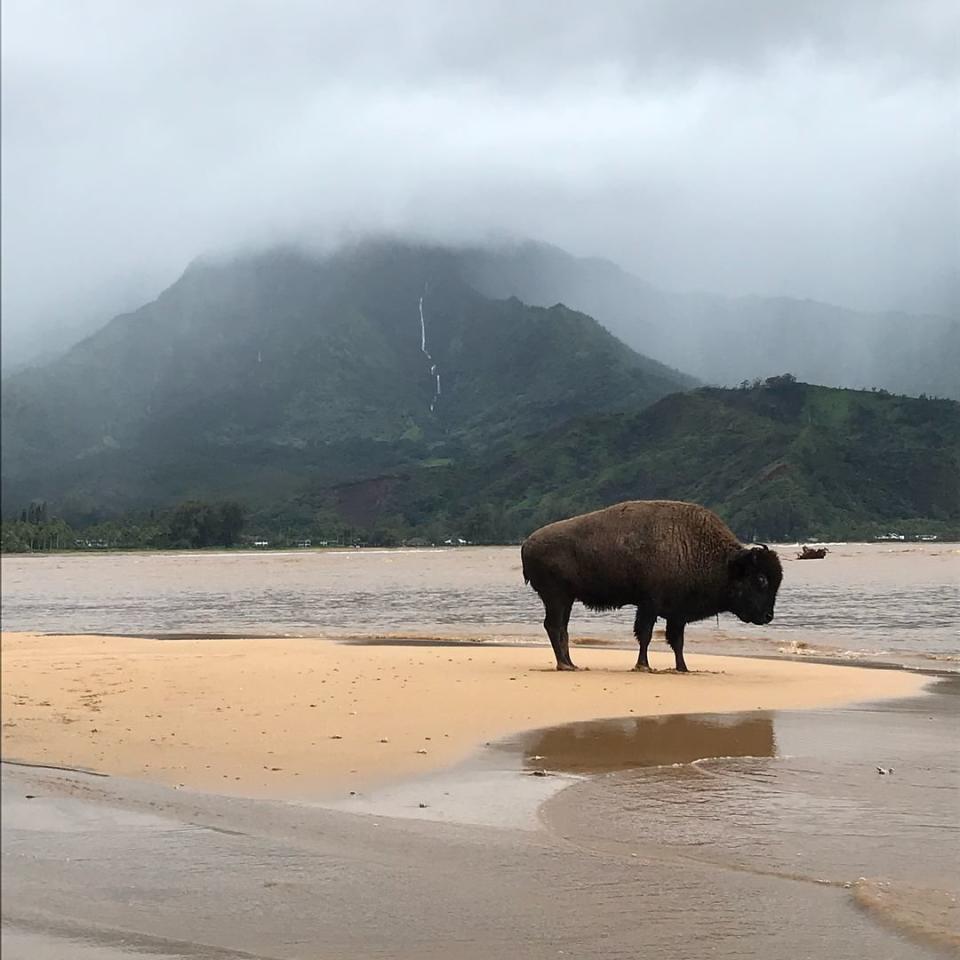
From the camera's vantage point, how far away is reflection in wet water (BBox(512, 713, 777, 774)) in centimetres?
1018

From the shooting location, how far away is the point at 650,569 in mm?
17812

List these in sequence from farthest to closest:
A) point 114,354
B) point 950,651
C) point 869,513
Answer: point 869,513 < point 950,651 < point 114,354

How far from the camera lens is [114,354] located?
66.0 ft

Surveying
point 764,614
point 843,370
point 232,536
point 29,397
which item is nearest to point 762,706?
point 764,614

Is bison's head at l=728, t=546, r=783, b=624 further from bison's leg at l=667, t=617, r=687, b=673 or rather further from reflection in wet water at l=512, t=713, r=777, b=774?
reflection in wet water at l=512, t=713, r=777, b=774

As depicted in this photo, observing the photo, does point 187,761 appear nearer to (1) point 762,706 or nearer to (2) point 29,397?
(2) point 29,397

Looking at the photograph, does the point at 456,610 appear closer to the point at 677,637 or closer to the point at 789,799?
the point at 677,637

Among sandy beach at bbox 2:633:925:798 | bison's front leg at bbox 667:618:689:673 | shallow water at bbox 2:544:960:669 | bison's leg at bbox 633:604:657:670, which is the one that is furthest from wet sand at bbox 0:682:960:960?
bison's leg at bbox 633:604:657:670

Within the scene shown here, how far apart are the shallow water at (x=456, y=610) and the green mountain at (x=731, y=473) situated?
2675 inches

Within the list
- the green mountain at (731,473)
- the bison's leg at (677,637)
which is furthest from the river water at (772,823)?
the green mountain at (731,473)

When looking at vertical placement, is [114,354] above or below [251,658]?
above

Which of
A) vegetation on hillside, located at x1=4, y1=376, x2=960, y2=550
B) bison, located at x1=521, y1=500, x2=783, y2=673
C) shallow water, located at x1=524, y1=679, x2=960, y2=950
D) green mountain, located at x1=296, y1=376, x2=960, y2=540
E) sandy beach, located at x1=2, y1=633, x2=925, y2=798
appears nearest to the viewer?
shallow water, located at x1=524, y1=679, x2=960, y2=950

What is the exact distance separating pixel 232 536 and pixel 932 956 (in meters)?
78.3

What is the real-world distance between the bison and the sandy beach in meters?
1.01
